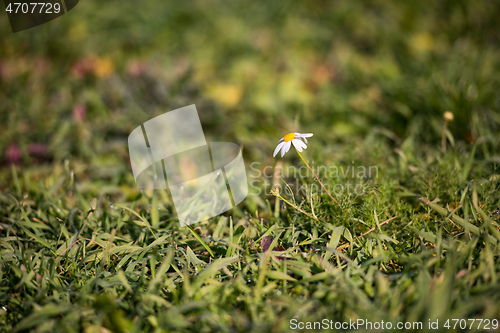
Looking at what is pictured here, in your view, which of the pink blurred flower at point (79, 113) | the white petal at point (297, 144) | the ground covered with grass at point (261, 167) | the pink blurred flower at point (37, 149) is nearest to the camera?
the ground covered with grass at point (261, 167)

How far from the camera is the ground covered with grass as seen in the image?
44.7 inches

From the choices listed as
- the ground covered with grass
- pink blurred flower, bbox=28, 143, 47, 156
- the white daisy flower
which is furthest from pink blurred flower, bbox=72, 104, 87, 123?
the white daisy flower

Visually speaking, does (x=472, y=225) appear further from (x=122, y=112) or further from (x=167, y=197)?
(x=122, y=112)

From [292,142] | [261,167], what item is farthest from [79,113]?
[292,142]

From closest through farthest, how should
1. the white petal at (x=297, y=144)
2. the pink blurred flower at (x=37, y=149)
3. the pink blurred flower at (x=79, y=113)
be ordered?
1. the white petal at (x=297, y=144)
2. the pink blurred flower at (x=37, y=149)
3. the pink blurred flower at (x=79, y=113)

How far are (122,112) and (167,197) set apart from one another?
1064mm

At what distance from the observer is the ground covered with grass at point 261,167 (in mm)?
1136

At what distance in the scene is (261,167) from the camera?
6.98 feet

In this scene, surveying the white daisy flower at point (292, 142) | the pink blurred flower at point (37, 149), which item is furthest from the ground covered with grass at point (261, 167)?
the white daisy flower at point (292, 142)

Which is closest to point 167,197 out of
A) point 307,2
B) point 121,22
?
point 121,22

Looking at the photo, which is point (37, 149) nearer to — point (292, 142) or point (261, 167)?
point (261, 167)

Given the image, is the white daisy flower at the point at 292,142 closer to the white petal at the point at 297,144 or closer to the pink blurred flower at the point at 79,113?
the white petal at the point at 297,144

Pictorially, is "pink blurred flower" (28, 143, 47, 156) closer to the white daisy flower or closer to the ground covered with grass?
the ground covered with grass

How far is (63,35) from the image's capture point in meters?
3.16
